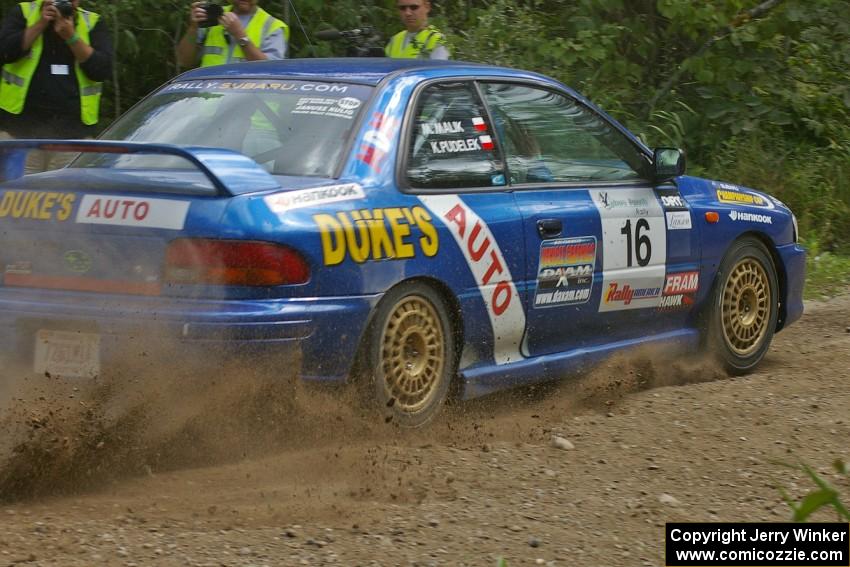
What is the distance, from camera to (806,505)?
8.21 feet

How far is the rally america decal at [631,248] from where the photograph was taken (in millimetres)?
6320

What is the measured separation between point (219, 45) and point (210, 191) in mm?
3878

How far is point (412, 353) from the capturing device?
17.8 ft

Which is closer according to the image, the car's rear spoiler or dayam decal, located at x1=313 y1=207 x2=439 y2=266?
the car's rear spoiler

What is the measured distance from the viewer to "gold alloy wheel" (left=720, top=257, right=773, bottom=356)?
709cm

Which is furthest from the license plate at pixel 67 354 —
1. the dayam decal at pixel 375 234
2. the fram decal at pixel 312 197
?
the dayam decal at pixel 375 234

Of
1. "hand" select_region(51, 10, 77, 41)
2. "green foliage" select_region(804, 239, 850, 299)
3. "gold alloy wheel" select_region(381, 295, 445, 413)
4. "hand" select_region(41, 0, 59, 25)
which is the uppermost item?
"hand" select_region(41, 0, 59, 25)

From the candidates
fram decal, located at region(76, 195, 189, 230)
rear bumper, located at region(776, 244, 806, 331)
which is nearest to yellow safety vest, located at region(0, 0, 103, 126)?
fram decal, located at region(76, 195, 189, 230)

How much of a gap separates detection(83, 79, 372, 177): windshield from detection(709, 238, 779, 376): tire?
2.40 meters

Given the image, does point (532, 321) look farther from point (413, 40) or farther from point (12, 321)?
point (413, 40)

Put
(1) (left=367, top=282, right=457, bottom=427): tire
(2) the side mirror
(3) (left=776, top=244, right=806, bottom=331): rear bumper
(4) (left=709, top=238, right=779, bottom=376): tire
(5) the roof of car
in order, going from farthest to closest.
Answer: (3) (left=776, top=244, right=806, bottom=331): rear bumper < (4) (left=709, top=238, right=779, bottom=376): tire < (2) the side mirror < (5) the roof of car < (1) (left=367, top=282, right=457, bottom=427): tire

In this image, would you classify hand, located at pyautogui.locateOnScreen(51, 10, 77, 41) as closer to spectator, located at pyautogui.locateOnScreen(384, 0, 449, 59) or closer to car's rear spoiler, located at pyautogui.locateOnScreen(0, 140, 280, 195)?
spectator, located at pyautogui.locateOnScreen(384, 0, 449, 59)

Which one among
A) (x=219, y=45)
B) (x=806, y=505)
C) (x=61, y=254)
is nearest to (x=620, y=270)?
(x=61, y=254)

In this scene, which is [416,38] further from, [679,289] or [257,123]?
[257,123]
